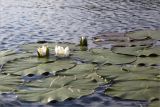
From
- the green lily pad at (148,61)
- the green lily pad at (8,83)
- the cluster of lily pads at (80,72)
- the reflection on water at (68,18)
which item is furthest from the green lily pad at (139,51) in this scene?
the green lily pad at (8,83)

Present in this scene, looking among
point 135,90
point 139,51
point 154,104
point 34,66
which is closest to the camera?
point 154,104

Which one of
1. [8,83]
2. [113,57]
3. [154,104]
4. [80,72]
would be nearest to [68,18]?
[113,57]

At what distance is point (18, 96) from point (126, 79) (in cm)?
202

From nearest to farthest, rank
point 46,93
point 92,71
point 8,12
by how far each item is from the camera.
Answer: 1. point 46,93
2. point 92,71
3. point 8,12

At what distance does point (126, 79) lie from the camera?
6.28 m

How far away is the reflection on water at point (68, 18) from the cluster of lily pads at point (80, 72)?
2108mm

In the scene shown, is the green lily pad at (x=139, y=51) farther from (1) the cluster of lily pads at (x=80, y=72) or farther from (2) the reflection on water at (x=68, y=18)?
(2) the reflection on water at (x=68, y=18)

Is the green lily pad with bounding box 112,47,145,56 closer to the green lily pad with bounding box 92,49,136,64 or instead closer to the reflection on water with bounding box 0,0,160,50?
the green lily pad with bounding box 92,49,136,64

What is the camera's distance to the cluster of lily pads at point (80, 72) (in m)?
5.73

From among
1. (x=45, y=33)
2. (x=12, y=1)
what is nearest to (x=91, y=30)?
(x=45, y=33)

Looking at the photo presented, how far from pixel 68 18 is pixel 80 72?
7866 millimetres

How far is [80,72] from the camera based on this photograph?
6.71 m

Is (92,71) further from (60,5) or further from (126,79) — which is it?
(60,5)

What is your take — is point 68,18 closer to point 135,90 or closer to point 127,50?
point 127,50
